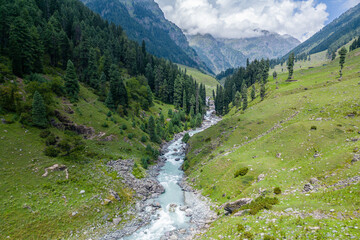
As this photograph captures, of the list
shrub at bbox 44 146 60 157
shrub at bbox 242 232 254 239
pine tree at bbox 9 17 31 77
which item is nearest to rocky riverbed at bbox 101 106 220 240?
shrub at bbox 242 232 254 239

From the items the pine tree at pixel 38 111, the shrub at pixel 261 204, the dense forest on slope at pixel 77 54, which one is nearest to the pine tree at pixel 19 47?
the dense forest on slope at pixel 77 54

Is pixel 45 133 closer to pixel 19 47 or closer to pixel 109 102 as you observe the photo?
pixel 109 102

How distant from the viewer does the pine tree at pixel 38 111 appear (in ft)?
136

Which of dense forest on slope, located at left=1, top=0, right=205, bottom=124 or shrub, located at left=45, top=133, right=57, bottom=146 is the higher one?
dense forest on slope, located at left=1, top=0, right=205, bottom=124

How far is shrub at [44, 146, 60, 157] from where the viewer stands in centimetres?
3797

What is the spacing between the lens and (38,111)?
137ft

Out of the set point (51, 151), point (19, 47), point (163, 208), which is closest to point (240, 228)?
point (163, 208)

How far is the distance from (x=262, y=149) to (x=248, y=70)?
143124 mm

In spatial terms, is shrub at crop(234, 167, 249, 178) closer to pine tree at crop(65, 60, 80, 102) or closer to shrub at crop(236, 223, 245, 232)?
shrub at crop(236, 223, 245, 232)

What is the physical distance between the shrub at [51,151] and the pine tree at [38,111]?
8000 millimetres

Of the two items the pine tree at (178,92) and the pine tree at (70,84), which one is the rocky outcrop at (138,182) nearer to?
the pine tree at (70,84)

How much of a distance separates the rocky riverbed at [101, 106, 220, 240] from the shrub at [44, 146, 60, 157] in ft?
40.0

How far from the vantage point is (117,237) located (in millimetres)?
28062

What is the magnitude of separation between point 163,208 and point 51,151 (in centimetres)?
2753
